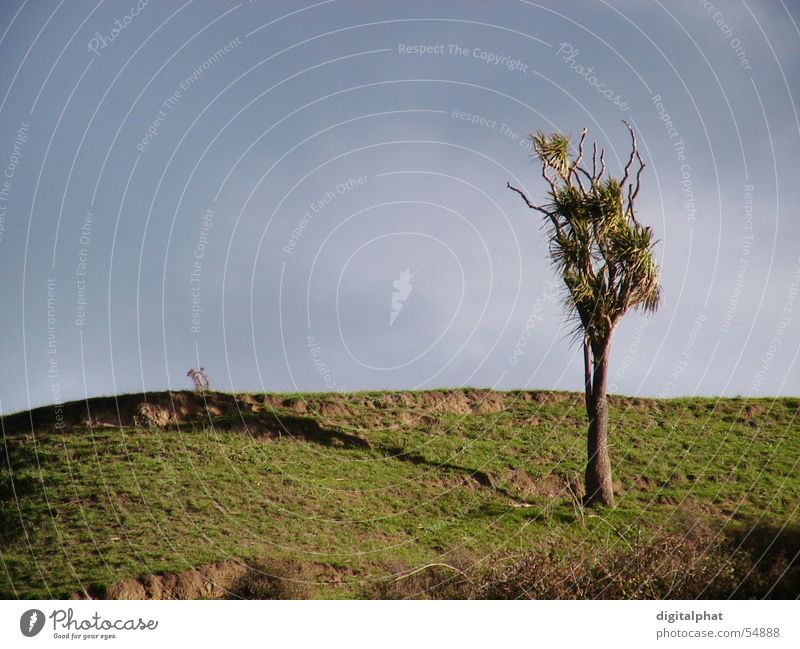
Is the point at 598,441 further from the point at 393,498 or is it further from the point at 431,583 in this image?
the point at 431,583

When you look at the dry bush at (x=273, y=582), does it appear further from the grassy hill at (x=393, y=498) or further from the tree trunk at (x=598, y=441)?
the tree trunk at (x=598, y=441)

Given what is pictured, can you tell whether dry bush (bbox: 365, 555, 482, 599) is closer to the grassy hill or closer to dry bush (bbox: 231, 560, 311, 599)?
the grassy hill

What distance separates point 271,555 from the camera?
20.8 m

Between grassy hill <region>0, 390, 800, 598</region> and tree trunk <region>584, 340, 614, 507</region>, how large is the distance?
2.99ft

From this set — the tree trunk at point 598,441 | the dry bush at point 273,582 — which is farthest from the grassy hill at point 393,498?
the tree trunk at point 598,441

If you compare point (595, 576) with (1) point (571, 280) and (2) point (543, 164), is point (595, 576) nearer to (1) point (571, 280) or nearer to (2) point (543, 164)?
(1) point (571, 280)

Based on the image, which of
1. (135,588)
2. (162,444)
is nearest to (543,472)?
(162,444)

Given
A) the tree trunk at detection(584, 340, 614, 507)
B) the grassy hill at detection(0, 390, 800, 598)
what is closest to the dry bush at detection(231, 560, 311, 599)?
the grassy hill at detection(0, 390, 800, 598)

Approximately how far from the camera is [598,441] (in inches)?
1020

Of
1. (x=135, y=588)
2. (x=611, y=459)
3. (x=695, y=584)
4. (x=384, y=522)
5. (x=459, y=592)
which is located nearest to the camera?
(x=695, y=584)

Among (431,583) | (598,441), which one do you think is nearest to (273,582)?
(431,583)

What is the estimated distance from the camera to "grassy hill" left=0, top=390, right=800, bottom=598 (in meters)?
17.7

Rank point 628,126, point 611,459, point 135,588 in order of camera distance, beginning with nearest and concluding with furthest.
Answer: point 135,588 < point 628,126 < point 611,459

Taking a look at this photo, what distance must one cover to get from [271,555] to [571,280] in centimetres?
1228
